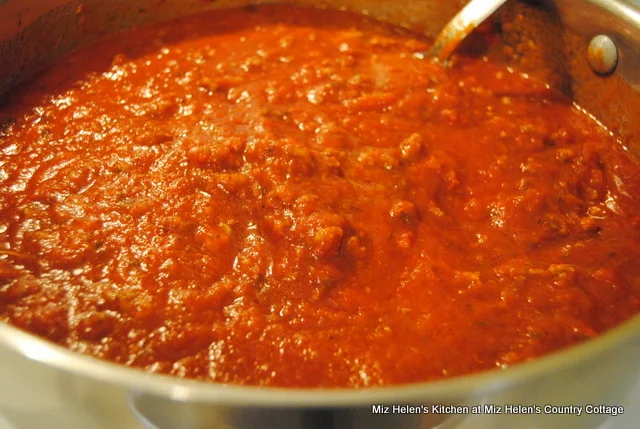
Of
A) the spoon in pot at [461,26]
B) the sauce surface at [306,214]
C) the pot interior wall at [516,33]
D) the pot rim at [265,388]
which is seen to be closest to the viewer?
the pot rim at [265,388]

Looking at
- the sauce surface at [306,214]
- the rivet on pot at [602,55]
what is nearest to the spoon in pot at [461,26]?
the sauce surface at [306,214]

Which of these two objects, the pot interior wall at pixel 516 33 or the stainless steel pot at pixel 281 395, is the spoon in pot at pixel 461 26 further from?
the stainless steel pot at pixel 281 395

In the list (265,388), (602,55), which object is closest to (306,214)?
(265,388)

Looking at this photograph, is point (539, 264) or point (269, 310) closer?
point (269, 310)

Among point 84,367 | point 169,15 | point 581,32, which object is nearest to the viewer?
point 84,367

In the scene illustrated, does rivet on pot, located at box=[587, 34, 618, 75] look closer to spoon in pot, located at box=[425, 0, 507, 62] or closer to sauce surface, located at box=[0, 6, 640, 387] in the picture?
sauce surface, located at box=[0, 6, 640, 387]

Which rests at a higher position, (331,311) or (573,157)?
(573,157)

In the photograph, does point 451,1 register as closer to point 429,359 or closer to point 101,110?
point 101,110

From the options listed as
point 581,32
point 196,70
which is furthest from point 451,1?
point 196,70
